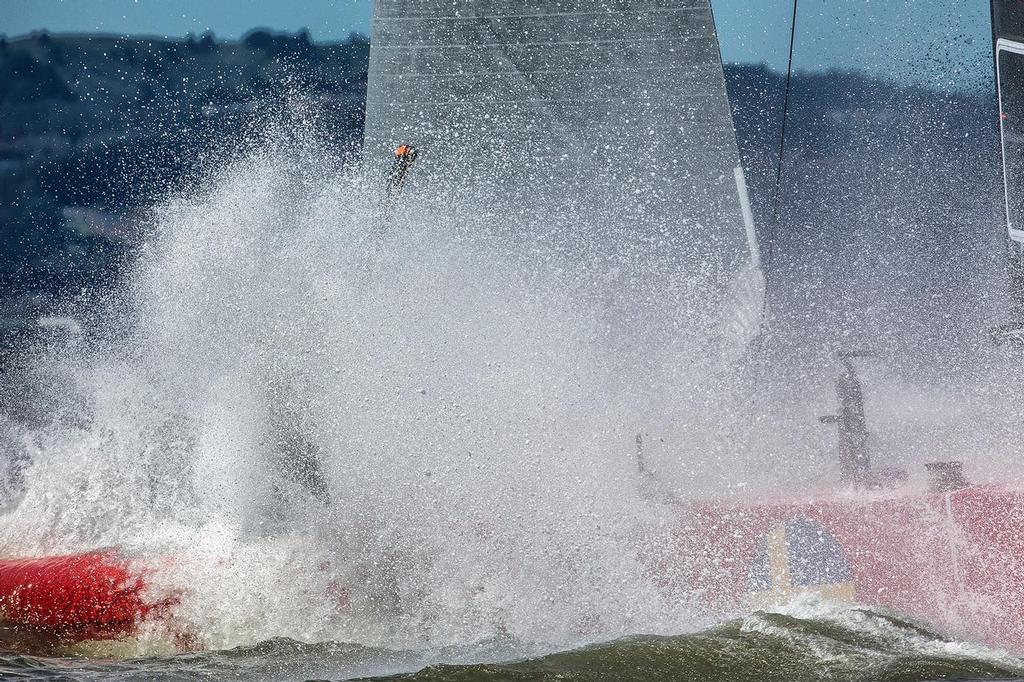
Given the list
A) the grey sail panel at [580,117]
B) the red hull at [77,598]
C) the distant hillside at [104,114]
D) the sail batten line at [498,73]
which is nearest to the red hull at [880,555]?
the red hull at [77,598]

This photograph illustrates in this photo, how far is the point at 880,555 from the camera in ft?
8.60

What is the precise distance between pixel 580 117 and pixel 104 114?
9629mm

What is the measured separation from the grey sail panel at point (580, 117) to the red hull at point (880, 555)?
5.70 ft

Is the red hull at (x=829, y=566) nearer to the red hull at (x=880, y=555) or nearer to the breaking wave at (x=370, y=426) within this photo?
the red hull at (x=880, y=555)

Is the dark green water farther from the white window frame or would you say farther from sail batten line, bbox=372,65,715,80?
sail batten line, bbox=372,65,715,80

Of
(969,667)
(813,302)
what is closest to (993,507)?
(969,667)

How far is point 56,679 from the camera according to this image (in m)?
1.83

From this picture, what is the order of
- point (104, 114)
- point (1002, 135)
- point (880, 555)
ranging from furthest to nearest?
1. point (104, 114)
2. point (1002, 135)
3. point (880, 555)

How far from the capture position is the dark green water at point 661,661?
1751 mm

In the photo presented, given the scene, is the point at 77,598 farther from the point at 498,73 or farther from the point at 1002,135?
the point at 1002,135

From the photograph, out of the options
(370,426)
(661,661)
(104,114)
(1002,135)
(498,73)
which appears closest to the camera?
(661,661)

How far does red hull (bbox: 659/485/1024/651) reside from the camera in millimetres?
2531

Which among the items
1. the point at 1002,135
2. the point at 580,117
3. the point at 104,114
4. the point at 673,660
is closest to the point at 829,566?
the point at 673,660

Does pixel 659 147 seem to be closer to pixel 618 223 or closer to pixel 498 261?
pixel 618 223
